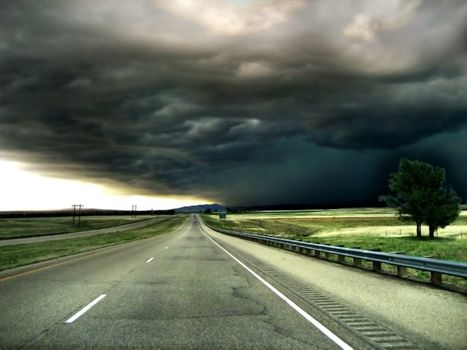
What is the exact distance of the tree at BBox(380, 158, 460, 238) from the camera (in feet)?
199

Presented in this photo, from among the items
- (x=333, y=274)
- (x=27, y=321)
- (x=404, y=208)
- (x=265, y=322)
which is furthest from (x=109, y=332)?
(x=404, y=208)

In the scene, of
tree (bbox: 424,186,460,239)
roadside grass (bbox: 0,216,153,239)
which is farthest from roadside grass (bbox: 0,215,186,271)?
tree (bbox: 424,186,460,239)

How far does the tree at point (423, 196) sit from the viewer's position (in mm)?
60562

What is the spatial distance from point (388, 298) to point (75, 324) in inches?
257

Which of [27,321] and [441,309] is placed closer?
[27,321]

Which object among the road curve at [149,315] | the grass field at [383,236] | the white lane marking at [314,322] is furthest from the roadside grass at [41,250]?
the grass field at [383,236]

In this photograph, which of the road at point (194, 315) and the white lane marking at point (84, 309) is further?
the white lane marking at point (84, 309)

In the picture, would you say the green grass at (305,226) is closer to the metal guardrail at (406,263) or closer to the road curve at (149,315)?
the metal guardrail at (406,263)

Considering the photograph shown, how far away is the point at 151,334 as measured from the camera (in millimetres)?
6629

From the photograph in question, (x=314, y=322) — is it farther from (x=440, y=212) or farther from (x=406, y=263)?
Result: (x=440, y=212)

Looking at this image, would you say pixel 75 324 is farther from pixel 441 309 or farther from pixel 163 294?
pixel 441 309

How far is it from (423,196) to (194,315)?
60.3 m

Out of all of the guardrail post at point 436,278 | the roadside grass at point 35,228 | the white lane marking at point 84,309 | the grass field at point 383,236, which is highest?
the guardrail post at point 436,278

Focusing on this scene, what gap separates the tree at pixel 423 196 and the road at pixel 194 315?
52342 mm
